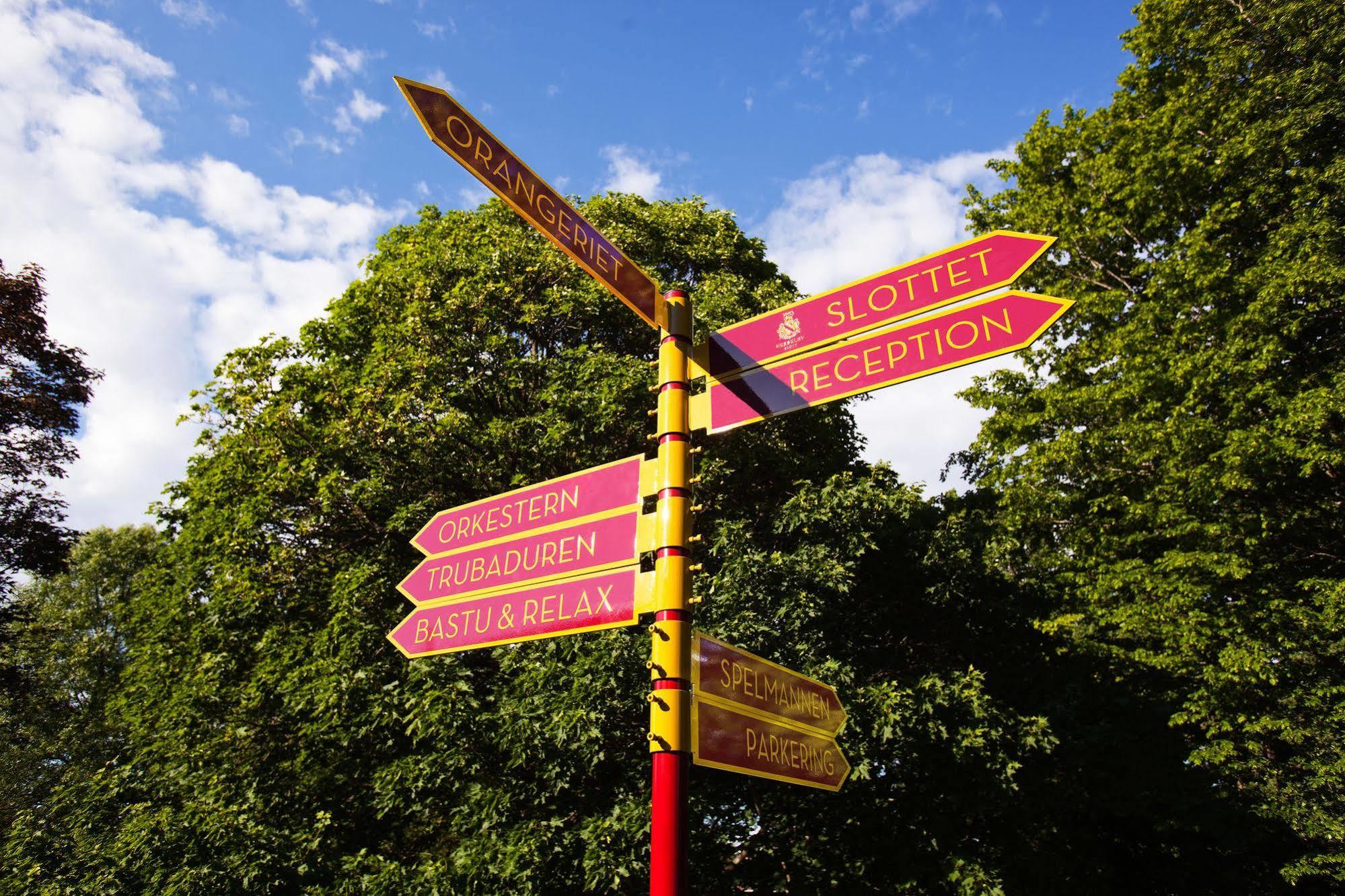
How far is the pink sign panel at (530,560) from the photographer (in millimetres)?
3875

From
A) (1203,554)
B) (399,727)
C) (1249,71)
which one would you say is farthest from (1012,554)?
(399,727)

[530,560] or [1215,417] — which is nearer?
[530,560]

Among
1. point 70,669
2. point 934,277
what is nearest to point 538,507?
point 934,277

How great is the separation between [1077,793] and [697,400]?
43.1 feet

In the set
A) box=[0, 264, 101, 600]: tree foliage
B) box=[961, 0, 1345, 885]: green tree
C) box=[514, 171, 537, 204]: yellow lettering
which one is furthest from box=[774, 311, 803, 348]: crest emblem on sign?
box=[0, 264, 101, 600]: tree foliage

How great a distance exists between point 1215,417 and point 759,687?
14.1 meters

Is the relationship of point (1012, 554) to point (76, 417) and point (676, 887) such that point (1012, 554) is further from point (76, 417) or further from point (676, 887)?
point (76, 417)

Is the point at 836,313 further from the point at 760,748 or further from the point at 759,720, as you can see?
the point at 760,748

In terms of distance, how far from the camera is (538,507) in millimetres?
4359

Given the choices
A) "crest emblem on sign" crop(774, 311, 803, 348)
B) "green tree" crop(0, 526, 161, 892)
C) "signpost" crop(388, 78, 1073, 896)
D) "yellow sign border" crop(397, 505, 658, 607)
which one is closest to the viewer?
"signpost" crop(388, 78, 1073, 896)

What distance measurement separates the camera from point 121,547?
30.8 m

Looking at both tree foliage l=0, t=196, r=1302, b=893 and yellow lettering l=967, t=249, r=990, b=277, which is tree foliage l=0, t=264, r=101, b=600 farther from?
yellow lettering l=967, t=249, r=990, b=277

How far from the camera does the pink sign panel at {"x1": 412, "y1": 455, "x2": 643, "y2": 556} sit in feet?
13.2

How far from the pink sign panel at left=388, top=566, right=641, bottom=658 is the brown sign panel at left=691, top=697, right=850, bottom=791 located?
54cm
